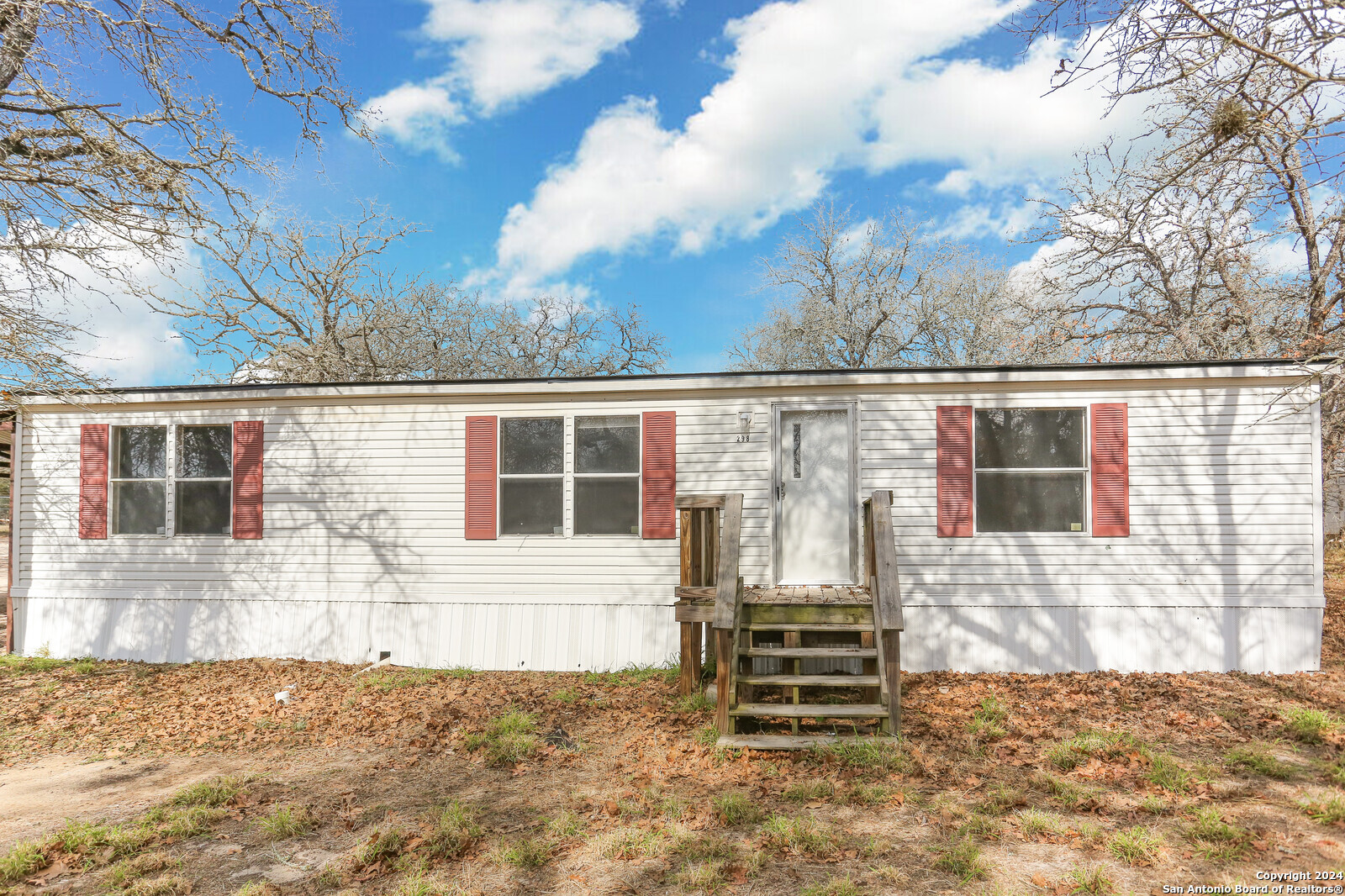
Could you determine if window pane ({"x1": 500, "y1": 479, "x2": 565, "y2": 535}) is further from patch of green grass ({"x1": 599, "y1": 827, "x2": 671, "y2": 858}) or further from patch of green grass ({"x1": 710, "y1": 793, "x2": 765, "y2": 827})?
patch of green grass ({"x1": 599, "y1": 827, "x2": 671, "y2": 858})

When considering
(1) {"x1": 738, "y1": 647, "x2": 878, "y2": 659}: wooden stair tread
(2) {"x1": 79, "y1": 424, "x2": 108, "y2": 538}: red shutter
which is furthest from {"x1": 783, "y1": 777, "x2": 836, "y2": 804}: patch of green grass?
(2) {"x1": 79, "y1": 424, "x2": 108, "y2": 538}: red shutter

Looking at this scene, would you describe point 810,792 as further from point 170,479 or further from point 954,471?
point 170,479

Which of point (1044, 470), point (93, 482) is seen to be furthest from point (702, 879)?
point (93, 482)

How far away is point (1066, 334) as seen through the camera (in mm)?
12594

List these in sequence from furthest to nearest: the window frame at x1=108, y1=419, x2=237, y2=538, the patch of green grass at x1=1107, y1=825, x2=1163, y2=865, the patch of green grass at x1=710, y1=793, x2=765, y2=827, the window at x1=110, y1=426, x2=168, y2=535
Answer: the window at x1=110, y1=426, x2=168, y2=535 < the window frame at x1=108, y1=419, x2=237, y2=538 < the patch of green grass at x1=710, y1=793, x2=765, y2=827 < the patch of green grass at x1=1107, y1=825, x2=1163, y2=865

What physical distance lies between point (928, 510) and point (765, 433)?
1821 millimetres

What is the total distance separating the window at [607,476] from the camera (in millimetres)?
7348

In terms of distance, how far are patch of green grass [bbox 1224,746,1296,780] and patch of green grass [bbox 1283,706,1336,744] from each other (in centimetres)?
57

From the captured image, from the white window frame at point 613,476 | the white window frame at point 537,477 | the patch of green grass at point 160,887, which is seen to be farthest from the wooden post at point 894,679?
the patch of green grass at point 160,887

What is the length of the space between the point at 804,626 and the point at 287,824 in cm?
378

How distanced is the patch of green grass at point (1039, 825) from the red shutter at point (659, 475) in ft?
13.3

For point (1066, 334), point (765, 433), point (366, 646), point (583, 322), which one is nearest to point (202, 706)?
point (366, 646)

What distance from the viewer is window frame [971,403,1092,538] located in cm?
688

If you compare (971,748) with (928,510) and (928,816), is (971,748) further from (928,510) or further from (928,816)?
(928,510)
